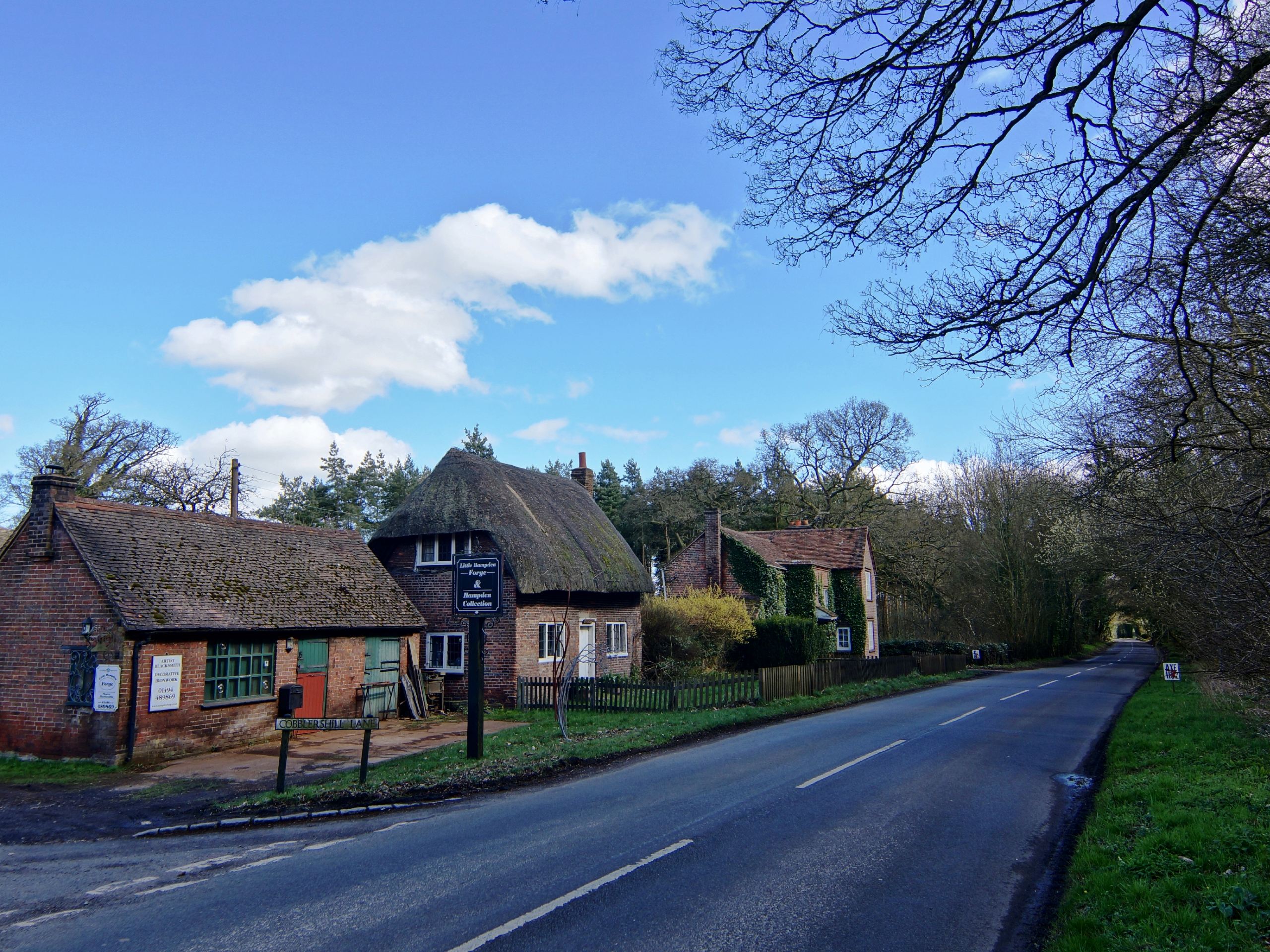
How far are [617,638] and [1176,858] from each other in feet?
72.1

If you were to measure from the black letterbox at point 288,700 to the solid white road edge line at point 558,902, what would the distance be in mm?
6531

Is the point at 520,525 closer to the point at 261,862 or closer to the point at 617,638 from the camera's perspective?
the point at 617,638

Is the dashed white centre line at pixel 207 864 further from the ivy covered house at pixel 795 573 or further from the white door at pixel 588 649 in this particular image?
the ivy covered house at pixel 795 573

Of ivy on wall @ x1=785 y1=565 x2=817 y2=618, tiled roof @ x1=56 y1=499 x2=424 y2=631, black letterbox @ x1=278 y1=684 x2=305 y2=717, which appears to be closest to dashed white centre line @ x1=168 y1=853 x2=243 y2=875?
black letterbox @ x1=278 y1=684 x2=305 y2=717

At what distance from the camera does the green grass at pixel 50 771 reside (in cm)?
1316

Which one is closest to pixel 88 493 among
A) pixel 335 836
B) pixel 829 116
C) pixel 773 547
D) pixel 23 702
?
pixel 23 702

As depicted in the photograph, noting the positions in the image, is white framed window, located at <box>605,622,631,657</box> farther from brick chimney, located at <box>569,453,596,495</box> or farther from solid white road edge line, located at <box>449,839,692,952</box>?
solid white road edge line, located at <box>449,839,692,952</box>

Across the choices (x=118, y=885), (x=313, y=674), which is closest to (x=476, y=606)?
(x=118, y=885)

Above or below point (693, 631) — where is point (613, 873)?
below

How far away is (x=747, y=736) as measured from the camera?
16.8 meters

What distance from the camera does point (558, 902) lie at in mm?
6285

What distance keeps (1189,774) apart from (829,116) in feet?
32.3

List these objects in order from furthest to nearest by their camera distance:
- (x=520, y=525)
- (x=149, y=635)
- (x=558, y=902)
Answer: (x=520, y=525) → (x=149, y=635) → (x=558, y=902)

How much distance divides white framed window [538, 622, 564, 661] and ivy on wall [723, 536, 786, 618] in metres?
13.6
